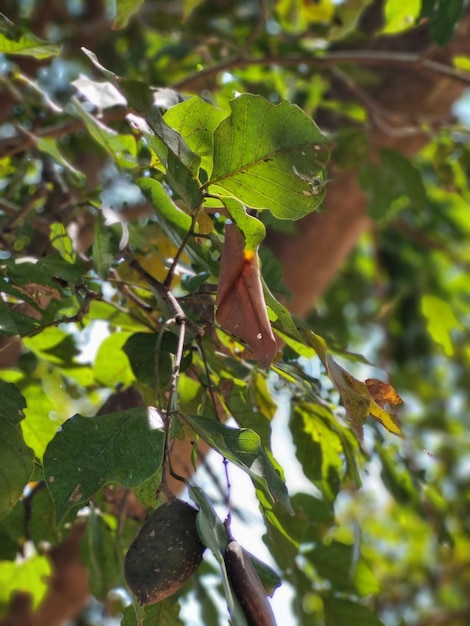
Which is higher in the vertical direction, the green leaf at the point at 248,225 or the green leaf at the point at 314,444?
the green leaf at the point at 248,225

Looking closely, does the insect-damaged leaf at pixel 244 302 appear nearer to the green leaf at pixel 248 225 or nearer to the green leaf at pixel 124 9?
the green leaf at pixel 248 225

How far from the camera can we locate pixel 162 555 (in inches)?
23.6

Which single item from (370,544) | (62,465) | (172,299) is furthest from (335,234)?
(370,544)

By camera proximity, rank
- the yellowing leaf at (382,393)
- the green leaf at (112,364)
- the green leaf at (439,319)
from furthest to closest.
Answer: the green leaf at (439,319), the green leaf at (112,364), the yellowing leaf at (382,393)

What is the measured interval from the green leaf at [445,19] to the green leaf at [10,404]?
800 mm

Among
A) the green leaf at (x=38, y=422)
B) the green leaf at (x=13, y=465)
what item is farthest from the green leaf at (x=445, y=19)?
the green leaf at (x=13, y=465)

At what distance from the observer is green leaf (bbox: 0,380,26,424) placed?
28.5 inches

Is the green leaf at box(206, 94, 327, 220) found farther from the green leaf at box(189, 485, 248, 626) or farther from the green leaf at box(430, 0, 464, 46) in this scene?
the green leaf at box(430, 0, 464, 46)

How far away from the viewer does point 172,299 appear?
2.52 feet

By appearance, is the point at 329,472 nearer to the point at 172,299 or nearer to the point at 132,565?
the point at 172,299

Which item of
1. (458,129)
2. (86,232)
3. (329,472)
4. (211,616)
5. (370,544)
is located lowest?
(370,544)

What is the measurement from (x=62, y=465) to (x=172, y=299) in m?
0.19

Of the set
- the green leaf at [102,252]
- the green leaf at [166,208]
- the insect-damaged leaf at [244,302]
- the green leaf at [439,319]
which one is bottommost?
the green leaf at [439,319]

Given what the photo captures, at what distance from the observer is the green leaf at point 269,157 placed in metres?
0.72
